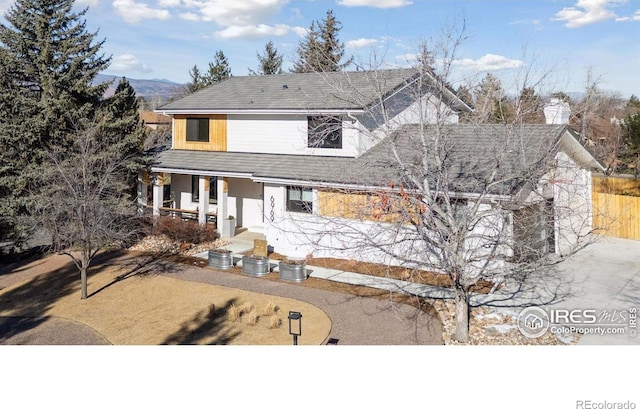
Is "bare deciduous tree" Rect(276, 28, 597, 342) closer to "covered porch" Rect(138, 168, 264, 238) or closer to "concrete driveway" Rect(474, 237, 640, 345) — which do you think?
"concrete driveway" Rect(474, 237, 640, 345)

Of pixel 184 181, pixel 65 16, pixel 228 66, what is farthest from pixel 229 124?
pixel 228 66

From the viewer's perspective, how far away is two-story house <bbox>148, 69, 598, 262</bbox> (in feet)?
46.8

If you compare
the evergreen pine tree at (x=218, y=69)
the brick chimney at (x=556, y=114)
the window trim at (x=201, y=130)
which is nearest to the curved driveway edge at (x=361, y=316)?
the window trim at (x=201, y=130)

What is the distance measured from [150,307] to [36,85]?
405 inches

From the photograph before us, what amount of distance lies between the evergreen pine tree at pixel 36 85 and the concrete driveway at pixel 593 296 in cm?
1435

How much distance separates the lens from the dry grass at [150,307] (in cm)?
899

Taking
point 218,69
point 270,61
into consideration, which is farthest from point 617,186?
point 218,69

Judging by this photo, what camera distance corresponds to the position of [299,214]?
1496 cm

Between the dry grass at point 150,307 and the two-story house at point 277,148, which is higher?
the two-story house at point 277,148

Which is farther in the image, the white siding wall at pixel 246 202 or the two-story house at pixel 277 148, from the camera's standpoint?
the white siding wall at pixel 246 202

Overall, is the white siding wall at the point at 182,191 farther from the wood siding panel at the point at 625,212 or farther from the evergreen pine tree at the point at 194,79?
the evergreen pine tree at the point at 194,79

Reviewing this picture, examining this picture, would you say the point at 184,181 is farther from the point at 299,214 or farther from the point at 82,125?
the point at 299,214

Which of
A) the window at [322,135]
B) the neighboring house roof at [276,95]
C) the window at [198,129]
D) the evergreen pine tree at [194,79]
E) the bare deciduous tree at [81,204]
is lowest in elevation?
the bare deciduous tree at [81,204]
